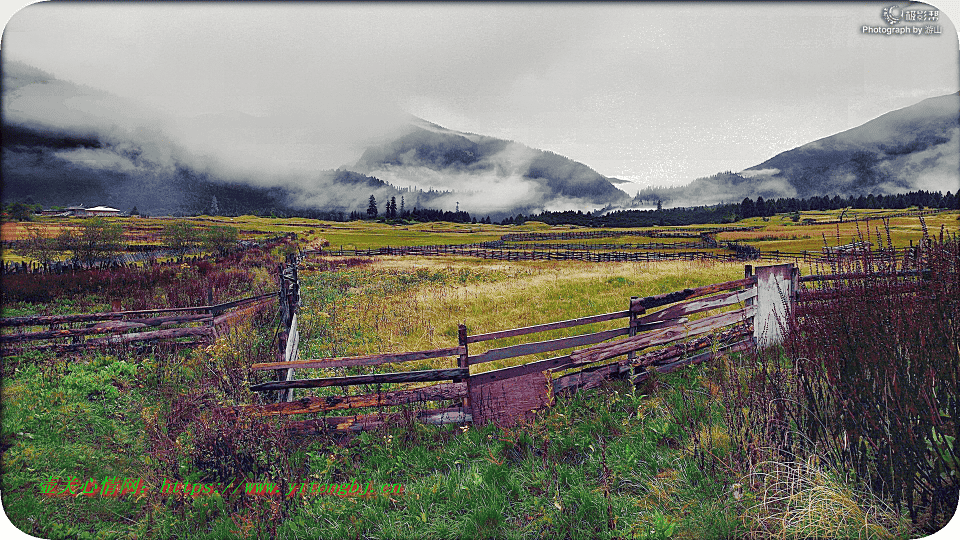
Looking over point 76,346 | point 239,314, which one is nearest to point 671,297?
point 239,314

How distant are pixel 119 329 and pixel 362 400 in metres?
4.31

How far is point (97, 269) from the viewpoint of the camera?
5500 millimetres

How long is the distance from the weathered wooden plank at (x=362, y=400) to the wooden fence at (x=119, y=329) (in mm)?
2522

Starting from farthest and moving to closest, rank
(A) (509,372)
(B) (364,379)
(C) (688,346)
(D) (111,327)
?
(D) (111,327)
(C) (688,346)
(A) (509,372)
(B) (364,379)

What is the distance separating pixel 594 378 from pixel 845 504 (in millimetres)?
2202

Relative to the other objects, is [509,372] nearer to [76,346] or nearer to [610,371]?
[610,371]

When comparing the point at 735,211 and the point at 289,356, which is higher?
the point at 735,211

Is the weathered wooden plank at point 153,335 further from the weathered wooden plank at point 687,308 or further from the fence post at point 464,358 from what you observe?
the weathered wooden plank at point 687,308

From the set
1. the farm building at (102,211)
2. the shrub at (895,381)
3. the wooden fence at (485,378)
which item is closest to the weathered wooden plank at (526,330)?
the wooden fence at (485,378)

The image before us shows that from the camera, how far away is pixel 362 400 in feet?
12.3

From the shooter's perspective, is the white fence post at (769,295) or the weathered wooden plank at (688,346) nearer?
the weathered wooden plank at (688,346)

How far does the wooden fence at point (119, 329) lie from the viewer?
16.0 ft

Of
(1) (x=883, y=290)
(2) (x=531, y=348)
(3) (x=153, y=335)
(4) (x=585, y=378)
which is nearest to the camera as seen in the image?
(1) (x=883, y=290)

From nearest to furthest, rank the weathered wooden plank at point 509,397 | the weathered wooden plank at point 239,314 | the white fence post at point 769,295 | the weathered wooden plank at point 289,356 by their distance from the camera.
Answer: the weathered wooden plank at point 509,397
the weathered wooden plank at point 289,356
the white fence post at point 769,295
the weathered wooden plank at point 239,314
